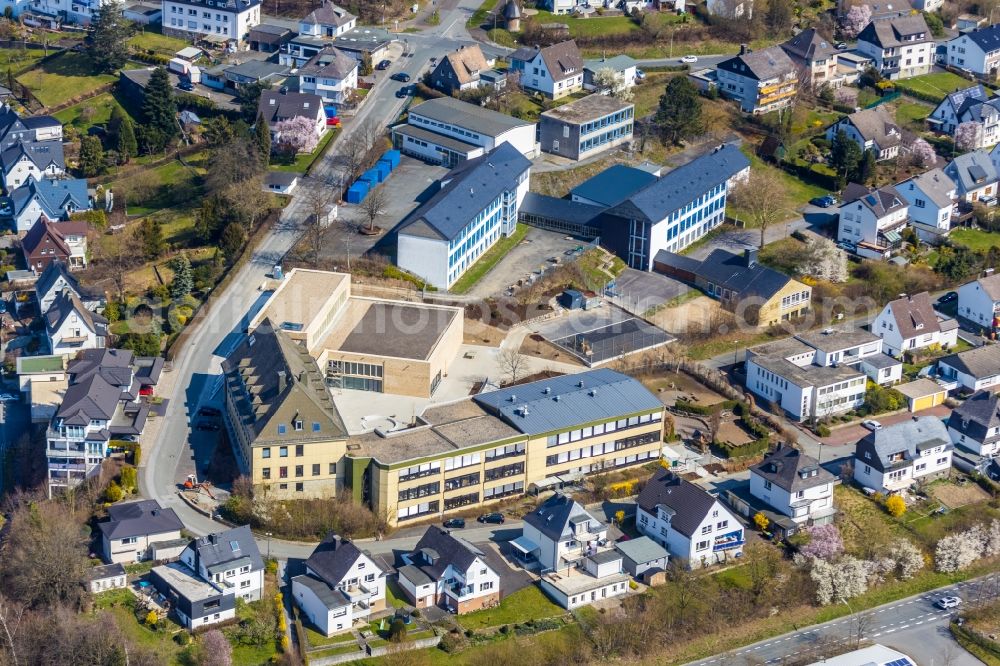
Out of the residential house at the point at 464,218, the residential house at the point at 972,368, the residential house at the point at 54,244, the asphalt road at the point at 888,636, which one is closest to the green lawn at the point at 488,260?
the residential house at the point at 464,218

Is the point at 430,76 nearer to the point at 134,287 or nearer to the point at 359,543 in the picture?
the point at 134,287

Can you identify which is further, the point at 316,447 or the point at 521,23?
the point at 521,23

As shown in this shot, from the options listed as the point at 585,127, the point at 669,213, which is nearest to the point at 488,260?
the point at 669,213

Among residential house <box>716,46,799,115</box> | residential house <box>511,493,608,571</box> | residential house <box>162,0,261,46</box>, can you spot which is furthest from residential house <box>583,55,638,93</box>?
residential house <box>511,493,608,571</box>

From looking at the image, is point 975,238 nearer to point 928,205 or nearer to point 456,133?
point 928,205

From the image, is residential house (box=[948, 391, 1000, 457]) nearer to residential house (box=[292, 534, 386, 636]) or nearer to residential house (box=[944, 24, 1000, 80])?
residential house (box=[292, 534, 386, 636])

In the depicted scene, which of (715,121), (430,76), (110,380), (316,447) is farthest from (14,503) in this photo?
(715,121)
